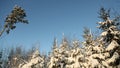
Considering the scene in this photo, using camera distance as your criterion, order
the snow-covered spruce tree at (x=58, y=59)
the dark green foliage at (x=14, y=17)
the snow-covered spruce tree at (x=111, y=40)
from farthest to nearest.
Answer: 1. the dark green foliage at (x=14, y=17)
2. the snow-covered spruce tree at (x=58, y=59)
3. the snow-covered spruce tree at (x=111, y=40)

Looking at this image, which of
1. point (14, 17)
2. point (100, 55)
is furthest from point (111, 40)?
point (14, 17)

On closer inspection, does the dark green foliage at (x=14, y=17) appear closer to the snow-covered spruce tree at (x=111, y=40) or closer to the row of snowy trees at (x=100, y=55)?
the row of snowy trees at (x=100, y=55)

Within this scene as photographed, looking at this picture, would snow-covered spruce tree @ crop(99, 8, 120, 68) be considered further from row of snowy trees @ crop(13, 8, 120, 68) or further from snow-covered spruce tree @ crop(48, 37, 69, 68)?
snow-covered spruce tree @ crop(48, 37, 69, 68)

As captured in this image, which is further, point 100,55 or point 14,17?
point 14,17

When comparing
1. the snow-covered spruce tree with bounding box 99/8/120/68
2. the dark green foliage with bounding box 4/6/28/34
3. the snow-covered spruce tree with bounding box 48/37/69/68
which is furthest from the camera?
the dark green foliage with bounding box 4/6/28/34

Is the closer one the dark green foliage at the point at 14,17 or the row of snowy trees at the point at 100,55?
the row of snowy trees at the point at 100,55

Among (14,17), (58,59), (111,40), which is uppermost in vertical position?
(14,17)

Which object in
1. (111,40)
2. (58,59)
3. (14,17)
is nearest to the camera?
(111,40)

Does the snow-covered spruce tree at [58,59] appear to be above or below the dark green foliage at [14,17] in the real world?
below

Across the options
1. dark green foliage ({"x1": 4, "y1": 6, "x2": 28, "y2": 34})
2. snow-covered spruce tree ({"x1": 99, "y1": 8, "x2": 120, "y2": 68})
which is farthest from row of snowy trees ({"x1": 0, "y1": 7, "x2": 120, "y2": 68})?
dark green foliage ({"x1": 4, "y1": 6, "x2": 28, "y2": 34})

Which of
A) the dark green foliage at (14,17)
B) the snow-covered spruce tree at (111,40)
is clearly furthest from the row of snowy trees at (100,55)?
the dark green foliage at (14,17)

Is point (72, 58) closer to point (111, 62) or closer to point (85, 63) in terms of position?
point (85, 63)

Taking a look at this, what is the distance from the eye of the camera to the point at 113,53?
83.3 ft

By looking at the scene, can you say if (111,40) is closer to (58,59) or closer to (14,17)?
(58,59)
